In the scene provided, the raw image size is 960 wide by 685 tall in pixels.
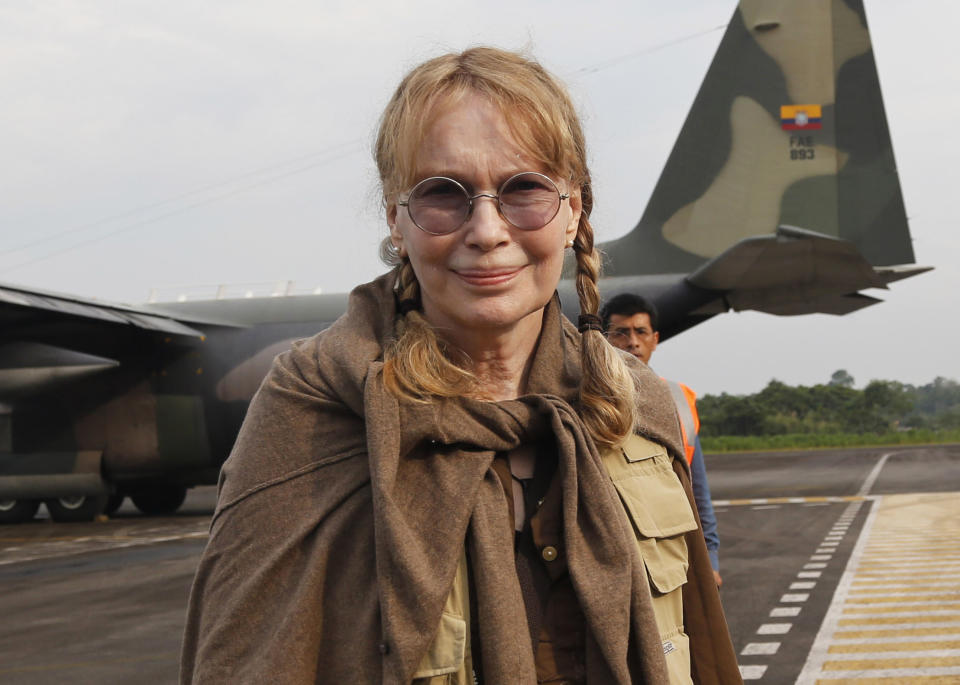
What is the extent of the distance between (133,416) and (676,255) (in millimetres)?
8878

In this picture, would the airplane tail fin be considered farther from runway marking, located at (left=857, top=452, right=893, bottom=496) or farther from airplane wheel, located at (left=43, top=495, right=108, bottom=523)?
airplane wheel, located at (left=43, top=495, right=108, bottom=523)

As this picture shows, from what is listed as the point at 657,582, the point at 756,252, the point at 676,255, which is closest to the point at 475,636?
the point at 657,582

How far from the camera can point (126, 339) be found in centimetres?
1545

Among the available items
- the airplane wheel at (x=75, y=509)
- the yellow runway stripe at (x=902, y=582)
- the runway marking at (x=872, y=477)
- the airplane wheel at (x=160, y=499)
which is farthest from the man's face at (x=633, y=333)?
the airplane wheel at (x=160, y=499)

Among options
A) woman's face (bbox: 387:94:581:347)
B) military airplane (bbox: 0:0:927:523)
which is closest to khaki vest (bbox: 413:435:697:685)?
woman's face (bbox: 387:94:581:347)

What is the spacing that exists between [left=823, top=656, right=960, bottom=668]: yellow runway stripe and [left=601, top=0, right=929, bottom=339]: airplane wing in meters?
8.75

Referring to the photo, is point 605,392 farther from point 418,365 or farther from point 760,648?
point 760,648

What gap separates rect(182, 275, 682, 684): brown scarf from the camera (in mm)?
1323

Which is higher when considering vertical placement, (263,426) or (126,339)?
(126,339)

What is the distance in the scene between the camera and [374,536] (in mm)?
1367

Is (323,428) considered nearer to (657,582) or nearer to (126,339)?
(657,582)

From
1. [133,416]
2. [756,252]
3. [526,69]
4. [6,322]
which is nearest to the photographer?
[526,69]

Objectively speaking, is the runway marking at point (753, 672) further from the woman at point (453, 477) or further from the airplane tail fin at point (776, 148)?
the airplane tail fin at point (776, 148)

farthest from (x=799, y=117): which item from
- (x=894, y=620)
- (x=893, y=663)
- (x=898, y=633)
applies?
(x=893, y=663)
